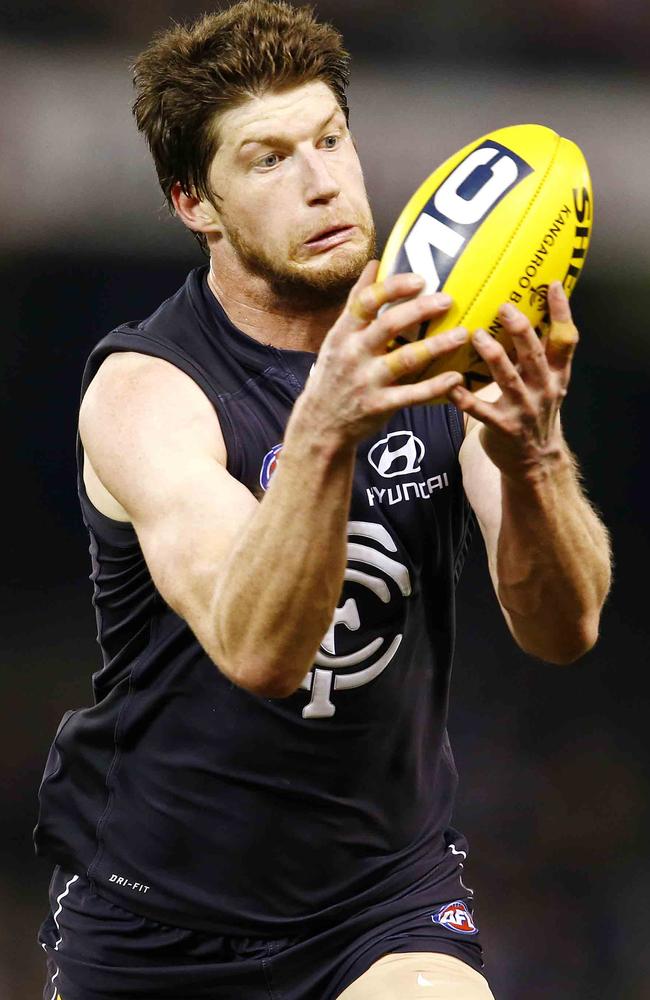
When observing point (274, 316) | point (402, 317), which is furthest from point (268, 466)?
point (402, 317)

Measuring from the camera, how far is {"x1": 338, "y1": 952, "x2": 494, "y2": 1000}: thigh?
2.23 m

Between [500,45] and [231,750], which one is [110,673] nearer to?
[231,750]

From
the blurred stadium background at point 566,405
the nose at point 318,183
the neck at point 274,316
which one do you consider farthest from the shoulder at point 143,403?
the blurred stadium background at point 566,405

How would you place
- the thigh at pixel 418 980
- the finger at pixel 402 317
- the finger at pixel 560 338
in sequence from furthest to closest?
1. the thigh at pixel 418 980
2. the finger at pixel 560 338
3. the finger at pixel 402 317

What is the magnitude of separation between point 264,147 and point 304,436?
100 centimetres

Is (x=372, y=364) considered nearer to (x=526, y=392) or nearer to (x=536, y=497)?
(x=526, y=392)

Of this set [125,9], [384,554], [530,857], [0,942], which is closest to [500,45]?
[125,9]

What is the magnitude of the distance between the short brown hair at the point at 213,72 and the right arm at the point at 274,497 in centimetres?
67

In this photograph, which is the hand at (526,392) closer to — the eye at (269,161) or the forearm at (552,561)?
the forearm at (552,561)

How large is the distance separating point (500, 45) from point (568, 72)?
29cm

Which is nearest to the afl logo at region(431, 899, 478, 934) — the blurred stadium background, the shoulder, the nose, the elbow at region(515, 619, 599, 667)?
the elbow at region(515, 619, 599, 667)

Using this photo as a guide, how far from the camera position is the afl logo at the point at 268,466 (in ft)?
7.66

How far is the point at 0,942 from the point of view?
462 centimetres

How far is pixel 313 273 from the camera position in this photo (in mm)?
2469
